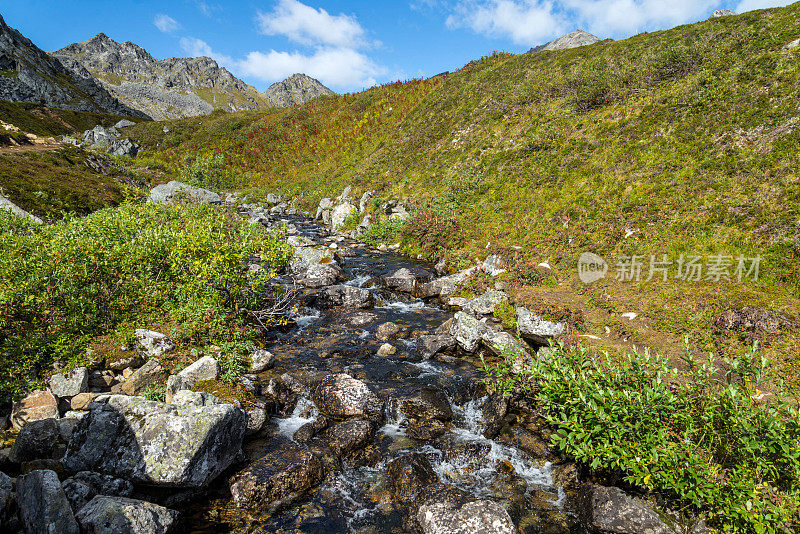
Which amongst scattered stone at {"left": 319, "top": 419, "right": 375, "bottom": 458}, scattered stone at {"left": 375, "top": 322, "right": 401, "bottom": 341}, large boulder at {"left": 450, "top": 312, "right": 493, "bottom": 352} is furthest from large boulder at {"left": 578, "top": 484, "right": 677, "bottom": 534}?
scattered stone at {"left": 375, "top": 322, "right": 401, "bottom": 341}

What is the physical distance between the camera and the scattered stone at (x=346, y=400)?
36.9ft

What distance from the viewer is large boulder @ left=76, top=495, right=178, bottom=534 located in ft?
19.8

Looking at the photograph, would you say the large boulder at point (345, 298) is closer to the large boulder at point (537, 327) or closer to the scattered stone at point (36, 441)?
the large boulder at point (537, 327)

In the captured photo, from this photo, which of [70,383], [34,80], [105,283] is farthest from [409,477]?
[34,80]

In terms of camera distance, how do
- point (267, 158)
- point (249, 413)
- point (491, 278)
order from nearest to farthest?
point (249, 413), point (491, 278), point (267, 158)

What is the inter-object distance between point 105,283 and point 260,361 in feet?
21.0

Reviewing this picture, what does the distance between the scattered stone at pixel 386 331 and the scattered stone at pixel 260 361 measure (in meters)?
5.03

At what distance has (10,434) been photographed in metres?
8.88

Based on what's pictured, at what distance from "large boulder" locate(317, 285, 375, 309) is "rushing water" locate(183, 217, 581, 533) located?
5.71ft

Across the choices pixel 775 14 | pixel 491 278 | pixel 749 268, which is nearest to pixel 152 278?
pixel 491 278

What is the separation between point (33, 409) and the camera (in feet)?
30.9

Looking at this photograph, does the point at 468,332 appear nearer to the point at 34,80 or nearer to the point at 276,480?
the point at 276,480

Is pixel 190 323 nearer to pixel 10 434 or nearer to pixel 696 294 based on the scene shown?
pixel 10 434

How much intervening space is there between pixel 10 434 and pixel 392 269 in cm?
2009
